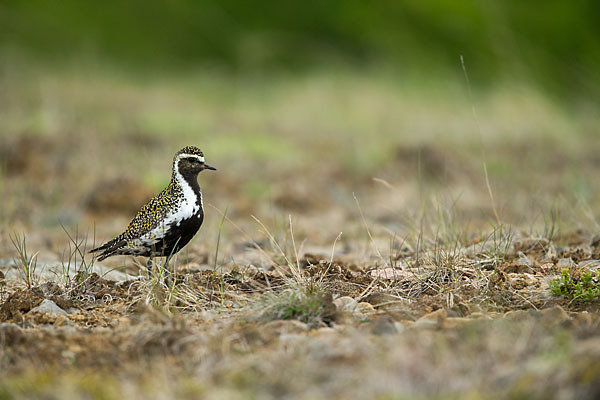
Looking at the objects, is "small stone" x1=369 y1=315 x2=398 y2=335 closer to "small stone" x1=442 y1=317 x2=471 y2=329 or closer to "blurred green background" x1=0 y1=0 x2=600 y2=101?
"small stone" x1=442 y1=317 x2=471 y2=329

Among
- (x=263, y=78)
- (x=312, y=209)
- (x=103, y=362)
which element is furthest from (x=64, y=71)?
(x=103, y=362)

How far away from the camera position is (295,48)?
18734 millimetres

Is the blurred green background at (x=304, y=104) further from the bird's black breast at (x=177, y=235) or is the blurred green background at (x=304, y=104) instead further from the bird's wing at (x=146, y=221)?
the bird's wing at (x=146, y=221)

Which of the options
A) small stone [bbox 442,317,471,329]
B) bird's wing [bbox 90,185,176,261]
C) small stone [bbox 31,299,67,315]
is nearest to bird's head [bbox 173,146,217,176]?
bird's wing [bbox 90,185,176,261]

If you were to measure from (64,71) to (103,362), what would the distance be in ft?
42.2

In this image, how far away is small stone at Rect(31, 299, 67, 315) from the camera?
13.0 feet

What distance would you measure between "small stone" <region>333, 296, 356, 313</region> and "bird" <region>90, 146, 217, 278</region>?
1.44m

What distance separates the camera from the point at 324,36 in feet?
68.8

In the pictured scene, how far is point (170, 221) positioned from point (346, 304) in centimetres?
157

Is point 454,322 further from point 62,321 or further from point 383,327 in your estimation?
point 62,321

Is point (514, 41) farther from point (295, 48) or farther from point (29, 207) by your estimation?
point (29, 207)

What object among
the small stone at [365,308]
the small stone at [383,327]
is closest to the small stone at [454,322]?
the small stone at [383,327]

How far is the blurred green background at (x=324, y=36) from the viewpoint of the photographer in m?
15.9

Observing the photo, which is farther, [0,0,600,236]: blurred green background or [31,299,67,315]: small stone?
[0,0,600,236]: blurred green background
